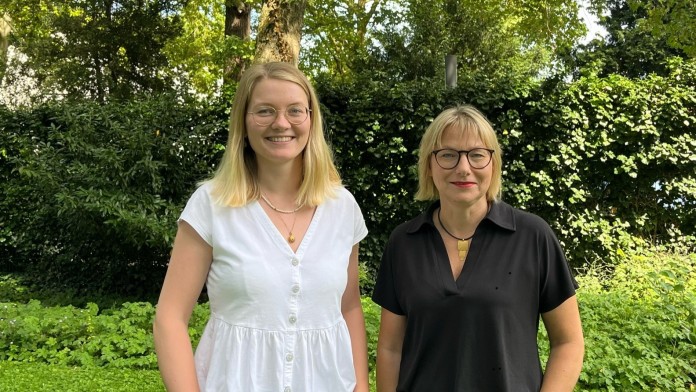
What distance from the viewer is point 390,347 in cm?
216

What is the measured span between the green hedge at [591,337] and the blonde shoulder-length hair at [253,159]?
10.6ft

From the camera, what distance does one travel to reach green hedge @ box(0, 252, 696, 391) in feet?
15.0

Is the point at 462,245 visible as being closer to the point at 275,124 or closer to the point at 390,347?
the point at 390,347

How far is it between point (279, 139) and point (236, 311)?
21.9 inches

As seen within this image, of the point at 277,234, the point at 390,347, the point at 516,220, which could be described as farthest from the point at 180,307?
the point at 516,220

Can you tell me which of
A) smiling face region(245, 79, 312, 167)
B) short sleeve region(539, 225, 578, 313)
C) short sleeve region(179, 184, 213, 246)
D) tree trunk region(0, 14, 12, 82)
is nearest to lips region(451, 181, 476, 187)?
short sleeve region(539, 225, 578, 313)

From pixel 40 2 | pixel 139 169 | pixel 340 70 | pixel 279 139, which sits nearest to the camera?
pixel 279 139

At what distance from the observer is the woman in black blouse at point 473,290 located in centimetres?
190

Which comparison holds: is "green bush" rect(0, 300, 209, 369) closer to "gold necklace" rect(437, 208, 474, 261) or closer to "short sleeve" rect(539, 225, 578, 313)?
"gold necklace" rect(437, 208, 474, 261)

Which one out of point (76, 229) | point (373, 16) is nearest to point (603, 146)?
point (76, 229)

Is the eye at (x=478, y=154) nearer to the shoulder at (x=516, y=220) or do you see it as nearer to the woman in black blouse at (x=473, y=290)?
the woman in black blouse at (x=473, y=290)

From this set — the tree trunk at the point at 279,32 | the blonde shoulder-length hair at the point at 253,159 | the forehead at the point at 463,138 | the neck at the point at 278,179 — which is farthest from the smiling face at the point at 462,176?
the tree trunk at the point at 279,32

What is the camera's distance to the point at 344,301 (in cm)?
215

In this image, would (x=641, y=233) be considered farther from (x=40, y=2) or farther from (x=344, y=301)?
(x=40, y=2)
